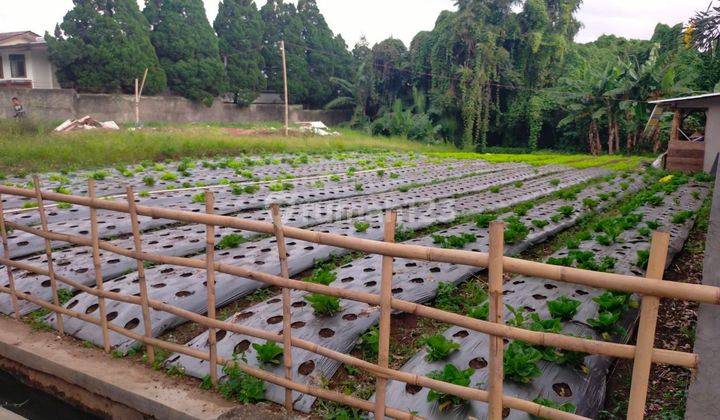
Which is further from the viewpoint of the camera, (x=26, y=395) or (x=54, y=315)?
(x=54, y=315)

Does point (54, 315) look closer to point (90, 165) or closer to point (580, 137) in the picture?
point (90, 165)

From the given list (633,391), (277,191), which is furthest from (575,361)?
(277,191)

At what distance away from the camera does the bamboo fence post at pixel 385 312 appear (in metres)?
2.79

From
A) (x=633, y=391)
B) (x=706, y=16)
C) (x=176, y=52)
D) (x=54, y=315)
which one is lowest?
(x=54, y=315)

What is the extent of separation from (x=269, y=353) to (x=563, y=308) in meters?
2.18

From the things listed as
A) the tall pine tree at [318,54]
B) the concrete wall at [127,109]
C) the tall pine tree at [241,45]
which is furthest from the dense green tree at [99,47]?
the tall pine tree at [318,54]

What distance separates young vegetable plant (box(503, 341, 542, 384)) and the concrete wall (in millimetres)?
17790

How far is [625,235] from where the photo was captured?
6668mm

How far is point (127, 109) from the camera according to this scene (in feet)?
79.8

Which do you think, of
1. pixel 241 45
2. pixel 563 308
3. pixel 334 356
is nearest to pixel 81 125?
pixel 241 45

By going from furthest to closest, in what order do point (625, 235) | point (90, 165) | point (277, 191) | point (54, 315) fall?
point (90, 165) → point (277, 191) → point (625, 235) → point (54, 315)

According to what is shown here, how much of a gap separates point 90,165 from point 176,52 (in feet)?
52.9

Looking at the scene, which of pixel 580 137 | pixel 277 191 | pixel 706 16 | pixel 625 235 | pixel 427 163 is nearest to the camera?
pixel 625 235

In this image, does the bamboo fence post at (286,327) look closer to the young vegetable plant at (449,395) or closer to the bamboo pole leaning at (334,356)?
the bamboo pole leaning at (334,356)
